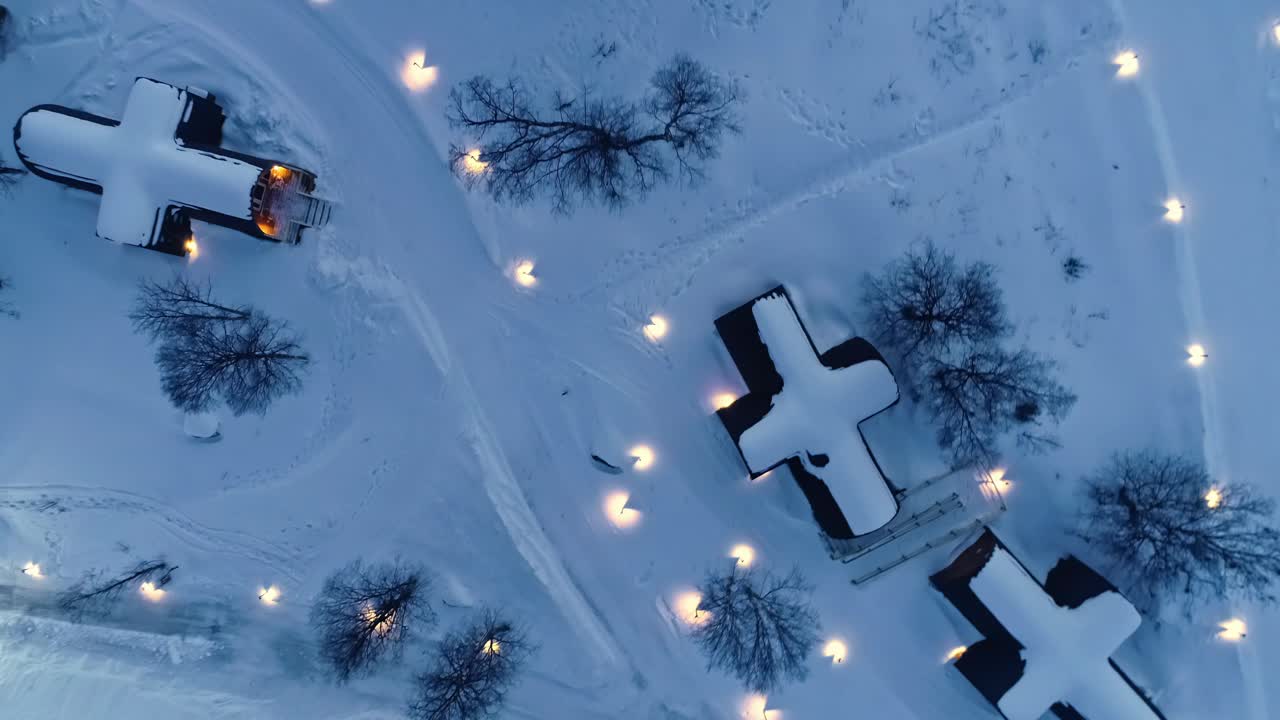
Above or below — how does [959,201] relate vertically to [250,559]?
above

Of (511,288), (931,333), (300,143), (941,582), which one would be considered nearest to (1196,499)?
(941,582)

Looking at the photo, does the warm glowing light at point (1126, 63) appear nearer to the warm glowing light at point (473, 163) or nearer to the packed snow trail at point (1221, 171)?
the packed snow trail at point (1221, 171)

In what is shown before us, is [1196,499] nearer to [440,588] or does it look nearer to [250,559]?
[440,588]

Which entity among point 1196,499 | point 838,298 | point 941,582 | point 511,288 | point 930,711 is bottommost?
point 930,711

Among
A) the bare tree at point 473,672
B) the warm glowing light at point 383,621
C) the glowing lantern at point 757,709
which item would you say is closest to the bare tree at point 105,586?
the warm glowing light at point 383,621

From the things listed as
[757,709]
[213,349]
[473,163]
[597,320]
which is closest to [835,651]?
[757,709]

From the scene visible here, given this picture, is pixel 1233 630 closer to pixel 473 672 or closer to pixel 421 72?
pixel 473 672

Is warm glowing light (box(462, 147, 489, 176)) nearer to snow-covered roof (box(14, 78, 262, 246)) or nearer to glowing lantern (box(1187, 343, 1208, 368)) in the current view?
snow-covered roof (box(14, 78, 262, 246))
